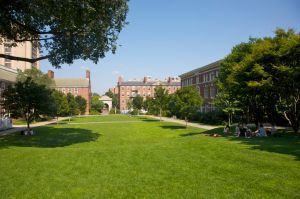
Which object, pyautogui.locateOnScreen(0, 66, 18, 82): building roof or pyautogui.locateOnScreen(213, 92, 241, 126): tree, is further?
pyautogui.locateOnScreen(0, 66, 18, 82): building roof

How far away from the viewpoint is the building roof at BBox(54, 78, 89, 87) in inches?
4840

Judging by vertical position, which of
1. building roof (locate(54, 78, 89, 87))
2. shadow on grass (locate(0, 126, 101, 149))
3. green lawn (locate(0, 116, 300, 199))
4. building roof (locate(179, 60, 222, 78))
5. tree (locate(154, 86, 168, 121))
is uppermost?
building roof (locate(54, 78, 89, 87))

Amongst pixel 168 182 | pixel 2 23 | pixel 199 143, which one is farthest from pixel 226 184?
pixel 2 23

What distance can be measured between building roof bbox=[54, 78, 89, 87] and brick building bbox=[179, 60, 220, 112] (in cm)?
5996

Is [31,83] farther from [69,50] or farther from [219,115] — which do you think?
[219,115]

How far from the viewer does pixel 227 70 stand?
3894cm

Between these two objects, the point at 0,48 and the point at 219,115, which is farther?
the point at 0,48

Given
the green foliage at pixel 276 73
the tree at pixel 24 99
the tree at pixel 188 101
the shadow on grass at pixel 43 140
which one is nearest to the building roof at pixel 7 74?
the tree at pixel 24 99

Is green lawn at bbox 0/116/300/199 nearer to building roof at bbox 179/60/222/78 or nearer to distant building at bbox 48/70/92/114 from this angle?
building roof at bbox 179/60/222/78

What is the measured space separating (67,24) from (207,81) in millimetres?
50466

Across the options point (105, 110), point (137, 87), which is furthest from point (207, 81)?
point (105, 110)

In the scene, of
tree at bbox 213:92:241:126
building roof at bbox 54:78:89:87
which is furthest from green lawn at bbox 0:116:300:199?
building roof at bbox 54:78:89:87

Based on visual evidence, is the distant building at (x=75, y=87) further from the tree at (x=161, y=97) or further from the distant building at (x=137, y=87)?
the tree at (x=161, y=97)

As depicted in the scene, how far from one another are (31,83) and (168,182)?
25578 millimetres
